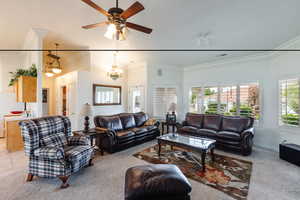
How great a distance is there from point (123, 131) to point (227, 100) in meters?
3.85

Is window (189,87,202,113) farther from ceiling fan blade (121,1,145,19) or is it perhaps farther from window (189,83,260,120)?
ceiling fan blade (121,1,145,19)

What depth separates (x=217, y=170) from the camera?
2.76 m

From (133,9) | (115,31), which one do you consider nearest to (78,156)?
(115,31)

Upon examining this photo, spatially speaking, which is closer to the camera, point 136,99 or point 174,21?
point 174,21

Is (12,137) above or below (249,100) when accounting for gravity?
below

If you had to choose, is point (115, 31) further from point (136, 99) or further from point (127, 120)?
point (136, 99)

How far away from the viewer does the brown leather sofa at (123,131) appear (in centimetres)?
361

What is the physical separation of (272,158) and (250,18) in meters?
3.29

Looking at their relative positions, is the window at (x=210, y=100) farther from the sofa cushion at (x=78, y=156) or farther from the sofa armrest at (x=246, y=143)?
the sofa cushion at (x=78, y=156)

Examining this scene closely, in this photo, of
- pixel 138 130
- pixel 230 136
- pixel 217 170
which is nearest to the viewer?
pixel 217 170

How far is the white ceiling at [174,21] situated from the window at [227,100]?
146cm

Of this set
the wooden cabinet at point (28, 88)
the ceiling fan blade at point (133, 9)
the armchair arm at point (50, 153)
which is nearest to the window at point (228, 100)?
the ceiling fan blade at point (133, 9)

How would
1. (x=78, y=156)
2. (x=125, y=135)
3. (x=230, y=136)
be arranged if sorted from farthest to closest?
1. (x=125, y=135)
2. (x=230, y=136)
3. (x=78, y=156)

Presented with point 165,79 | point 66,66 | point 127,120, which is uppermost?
point 66,66
